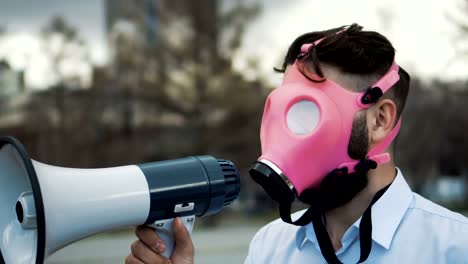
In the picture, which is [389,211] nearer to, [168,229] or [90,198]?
[168,229]

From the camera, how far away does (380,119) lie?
7.69ft

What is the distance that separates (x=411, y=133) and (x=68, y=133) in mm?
15304

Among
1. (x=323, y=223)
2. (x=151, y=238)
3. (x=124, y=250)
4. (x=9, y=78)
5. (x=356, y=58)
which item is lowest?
(x=124, y=250)

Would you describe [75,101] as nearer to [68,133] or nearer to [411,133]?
[68,133]

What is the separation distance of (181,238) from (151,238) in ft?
0.37

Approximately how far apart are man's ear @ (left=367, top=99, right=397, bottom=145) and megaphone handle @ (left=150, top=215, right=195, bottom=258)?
2.30 ft

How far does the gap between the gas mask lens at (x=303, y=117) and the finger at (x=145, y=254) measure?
61cm

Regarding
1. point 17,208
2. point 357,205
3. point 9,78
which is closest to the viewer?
point 17,208

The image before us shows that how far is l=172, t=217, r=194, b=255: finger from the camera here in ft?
7.20

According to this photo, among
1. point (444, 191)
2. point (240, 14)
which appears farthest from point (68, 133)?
point (444, 191)

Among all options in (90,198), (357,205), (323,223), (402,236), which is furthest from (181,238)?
(402,236)

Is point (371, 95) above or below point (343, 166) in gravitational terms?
above

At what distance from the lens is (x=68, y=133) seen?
2539cm

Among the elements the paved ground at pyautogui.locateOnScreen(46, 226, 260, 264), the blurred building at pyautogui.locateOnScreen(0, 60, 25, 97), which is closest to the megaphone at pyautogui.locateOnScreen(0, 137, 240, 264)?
the paved ground at pyautogui.locateOnScreen(46, 226, 260, 264)
